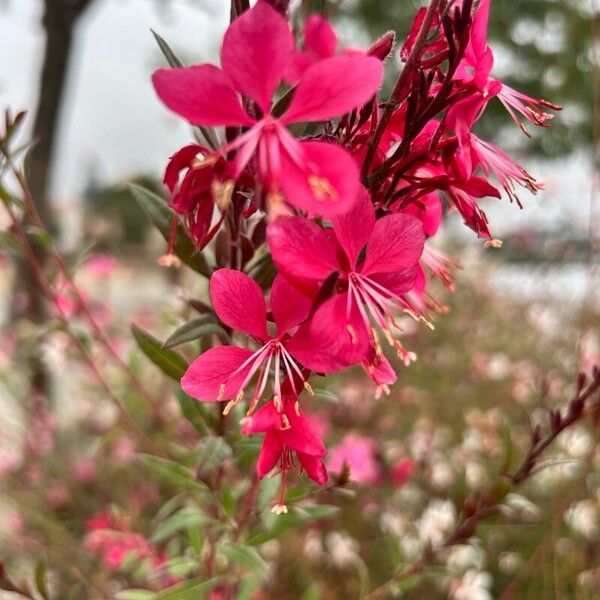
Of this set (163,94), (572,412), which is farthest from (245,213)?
(572,412)

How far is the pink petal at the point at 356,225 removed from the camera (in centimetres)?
34

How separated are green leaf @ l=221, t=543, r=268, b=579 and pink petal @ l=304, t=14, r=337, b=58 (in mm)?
372

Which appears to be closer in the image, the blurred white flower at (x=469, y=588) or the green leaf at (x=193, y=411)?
the green leaf at (x=193, y=411)

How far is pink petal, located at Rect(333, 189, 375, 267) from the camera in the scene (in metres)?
0.34

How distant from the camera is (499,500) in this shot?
565 millimetres

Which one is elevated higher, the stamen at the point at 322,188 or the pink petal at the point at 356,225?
the stamen at the point at 322,188

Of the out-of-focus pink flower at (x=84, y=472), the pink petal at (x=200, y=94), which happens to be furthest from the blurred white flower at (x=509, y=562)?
the pink petal at (x=200, y=94)

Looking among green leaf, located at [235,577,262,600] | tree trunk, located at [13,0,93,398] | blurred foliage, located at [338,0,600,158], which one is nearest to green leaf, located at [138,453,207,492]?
green leaf, located at [235,577,262,600]

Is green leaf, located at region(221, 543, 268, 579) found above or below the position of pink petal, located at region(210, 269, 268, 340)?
below

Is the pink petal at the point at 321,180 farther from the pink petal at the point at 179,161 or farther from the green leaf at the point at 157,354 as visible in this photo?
the green leaf at the point at 157,354

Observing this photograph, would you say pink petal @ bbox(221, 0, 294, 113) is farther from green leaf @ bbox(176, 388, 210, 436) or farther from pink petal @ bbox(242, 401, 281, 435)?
green leaf @ bbox(176, 388, 210, 436)

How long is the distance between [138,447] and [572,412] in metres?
1.03

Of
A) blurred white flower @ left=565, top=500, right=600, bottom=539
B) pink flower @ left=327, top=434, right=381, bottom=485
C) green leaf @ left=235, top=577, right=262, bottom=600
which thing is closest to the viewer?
green leaf @ left=235, top=577, right=262, bottom=600

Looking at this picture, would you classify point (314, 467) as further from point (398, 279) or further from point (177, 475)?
point (177, 475)
